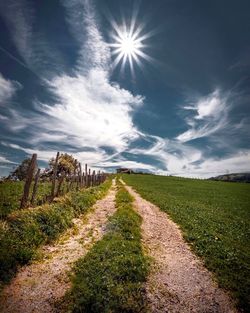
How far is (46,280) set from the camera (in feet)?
24.4

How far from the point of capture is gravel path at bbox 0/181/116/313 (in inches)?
244

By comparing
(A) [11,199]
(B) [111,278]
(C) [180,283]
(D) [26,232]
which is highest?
(A) [11,199]

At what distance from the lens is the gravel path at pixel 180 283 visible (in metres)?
6.56

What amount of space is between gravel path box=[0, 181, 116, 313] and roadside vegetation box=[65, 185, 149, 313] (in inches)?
19.7

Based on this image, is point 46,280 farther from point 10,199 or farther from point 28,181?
point 10,199

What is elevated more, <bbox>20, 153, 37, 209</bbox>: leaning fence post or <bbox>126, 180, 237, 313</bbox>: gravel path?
<bbox>20, 153, 37, 209</bbox>: leaning fence post

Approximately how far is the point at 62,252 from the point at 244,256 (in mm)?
8634

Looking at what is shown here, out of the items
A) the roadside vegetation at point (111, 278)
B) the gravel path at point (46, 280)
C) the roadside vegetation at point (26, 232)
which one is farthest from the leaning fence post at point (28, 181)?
the roadside vegetation at point (111, 278)

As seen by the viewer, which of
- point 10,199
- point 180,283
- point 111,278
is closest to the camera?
point 111,278

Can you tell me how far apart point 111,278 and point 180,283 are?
2571mm

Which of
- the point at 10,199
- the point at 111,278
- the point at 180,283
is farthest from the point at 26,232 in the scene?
the point at 10,199

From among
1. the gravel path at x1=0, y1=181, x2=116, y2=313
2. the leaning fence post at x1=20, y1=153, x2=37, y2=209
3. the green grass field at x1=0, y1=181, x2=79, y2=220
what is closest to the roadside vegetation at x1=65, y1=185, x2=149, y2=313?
the gravel path at x1=0, y1=181, x2=116, y2=313

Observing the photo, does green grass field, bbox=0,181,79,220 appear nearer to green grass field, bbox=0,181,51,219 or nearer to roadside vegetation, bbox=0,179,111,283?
green grass field, bbox=0,181,51,219

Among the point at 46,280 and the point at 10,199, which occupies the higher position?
the point at 10,199
